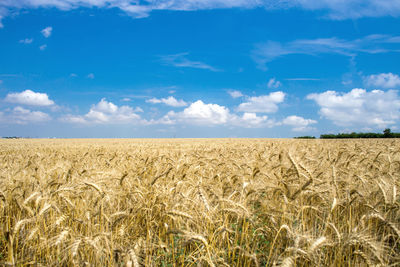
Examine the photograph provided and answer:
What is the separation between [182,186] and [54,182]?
1.91 metres

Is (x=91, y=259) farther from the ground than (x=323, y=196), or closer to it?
closer to it

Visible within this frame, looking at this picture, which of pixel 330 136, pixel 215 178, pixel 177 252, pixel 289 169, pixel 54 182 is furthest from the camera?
pixel 330 136

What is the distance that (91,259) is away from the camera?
2355 mm

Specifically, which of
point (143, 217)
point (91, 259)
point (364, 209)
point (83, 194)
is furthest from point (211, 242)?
point (364, 209)

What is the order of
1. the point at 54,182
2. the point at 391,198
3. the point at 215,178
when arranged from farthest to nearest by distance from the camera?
the point at 215,178, the point at 54,182, the point at 391,198

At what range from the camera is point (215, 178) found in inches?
185

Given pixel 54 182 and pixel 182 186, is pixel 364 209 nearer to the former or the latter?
pixel 182 186

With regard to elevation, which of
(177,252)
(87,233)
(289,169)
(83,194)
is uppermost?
(289,169)

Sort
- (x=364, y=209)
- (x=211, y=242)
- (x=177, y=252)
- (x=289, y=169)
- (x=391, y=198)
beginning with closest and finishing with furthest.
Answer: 1. (x=211, y=242)
2. (x=177, y=252)
3. (x=391, y=198)
4. (x=364, y=209)
5. (x=289, y=169)

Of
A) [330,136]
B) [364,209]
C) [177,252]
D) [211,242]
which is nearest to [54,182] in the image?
[177,252]

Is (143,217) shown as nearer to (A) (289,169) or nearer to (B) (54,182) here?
(B) (54,182)

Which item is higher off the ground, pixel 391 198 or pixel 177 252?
pixel 391 198

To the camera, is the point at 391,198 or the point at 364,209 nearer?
the point at 391,198

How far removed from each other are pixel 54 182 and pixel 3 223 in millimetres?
820
